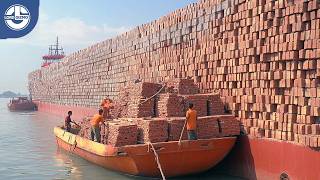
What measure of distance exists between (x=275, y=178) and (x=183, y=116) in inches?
136

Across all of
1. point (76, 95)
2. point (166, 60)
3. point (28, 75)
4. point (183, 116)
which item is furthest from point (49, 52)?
point (183, 116)

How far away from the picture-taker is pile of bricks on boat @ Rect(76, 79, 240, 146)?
37.7 feet

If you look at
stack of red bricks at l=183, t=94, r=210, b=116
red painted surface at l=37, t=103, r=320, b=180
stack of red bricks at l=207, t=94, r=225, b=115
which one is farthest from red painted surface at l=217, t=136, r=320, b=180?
stack of red bricks at l=183, t=94, r=210, b=116

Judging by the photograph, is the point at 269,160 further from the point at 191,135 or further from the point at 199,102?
the point at 199,102

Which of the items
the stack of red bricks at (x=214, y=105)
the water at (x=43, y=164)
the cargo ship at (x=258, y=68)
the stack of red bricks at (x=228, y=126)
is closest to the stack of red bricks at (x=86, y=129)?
the water at (x=43, y=164)

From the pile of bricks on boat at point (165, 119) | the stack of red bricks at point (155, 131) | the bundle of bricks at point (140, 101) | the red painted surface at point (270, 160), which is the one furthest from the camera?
the bundle of bricks at point (140, 101)

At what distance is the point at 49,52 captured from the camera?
6506 cm

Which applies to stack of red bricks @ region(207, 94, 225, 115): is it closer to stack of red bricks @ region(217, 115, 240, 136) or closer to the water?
stack of red bricks @ region(217, 115, 240, 136)

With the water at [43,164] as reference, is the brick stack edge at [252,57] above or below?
above

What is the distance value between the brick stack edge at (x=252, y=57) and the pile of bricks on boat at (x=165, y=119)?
0.53 metres

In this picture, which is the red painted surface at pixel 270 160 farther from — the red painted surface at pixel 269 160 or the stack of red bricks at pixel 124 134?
the stack of red bricks at pixel 124 134

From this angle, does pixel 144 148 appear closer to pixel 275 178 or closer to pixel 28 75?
pixel 275 178

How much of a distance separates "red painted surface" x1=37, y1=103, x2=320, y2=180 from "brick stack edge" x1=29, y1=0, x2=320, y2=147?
0.24 metres

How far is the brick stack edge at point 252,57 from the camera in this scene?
9.34m
